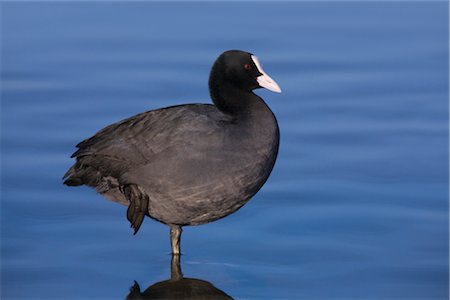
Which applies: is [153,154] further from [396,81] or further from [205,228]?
[396,81]

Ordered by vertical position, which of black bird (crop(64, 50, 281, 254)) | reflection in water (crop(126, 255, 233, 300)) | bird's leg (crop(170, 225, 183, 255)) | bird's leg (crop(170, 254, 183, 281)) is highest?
black bird (crop(64, 50, 281, 254))

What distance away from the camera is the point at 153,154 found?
561cm

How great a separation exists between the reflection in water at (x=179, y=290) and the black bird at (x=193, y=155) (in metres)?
0.38

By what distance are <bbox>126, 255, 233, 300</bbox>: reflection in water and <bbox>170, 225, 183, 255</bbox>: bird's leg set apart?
11.8 inches

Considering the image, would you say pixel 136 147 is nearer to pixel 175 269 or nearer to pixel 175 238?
pixel 175 238

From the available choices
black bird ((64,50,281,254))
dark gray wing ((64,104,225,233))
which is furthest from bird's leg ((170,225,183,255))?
dark gray wing ((64,104,225,233))

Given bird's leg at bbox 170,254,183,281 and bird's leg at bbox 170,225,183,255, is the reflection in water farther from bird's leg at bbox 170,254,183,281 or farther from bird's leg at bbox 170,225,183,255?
bird's leg at bbox 170,225,183,255

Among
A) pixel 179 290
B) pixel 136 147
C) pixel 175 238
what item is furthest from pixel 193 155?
pixel 179 290

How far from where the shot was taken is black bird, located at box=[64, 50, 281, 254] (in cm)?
550

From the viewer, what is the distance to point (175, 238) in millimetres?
5863

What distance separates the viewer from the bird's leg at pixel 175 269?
18.2ft

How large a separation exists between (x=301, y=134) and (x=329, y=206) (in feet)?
4.41

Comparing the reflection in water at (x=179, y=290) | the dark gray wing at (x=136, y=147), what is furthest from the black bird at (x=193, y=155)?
the reflection in water at (x=179, y=290)

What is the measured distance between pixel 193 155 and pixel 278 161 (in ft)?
6.07
